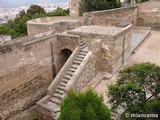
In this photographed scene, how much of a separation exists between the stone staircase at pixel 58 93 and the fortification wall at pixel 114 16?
4862 millimetres

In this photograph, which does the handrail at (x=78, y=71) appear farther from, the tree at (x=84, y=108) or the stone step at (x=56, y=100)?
the tree at (x=84, y=108)

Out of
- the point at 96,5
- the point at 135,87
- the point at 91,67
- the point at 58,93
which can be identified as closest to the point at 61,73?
the point at 58,93

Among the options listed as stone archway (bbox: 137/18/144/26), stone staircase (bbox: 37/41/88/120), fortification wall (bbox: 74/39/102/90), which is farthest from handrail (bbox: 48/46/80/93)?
stone archway (bbox: 137/18/144/26)

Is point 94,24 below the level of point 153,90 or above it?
above

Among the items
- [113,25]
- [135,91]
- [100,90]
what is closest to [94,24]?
[113,25]

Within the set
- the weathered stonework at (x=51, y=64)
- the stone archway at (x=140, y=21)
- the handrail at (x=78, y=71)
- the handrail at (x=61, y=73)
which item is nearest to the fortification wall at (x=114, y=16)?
the stone archway at (x=140, y=21)

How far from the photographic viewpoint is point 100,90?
42.8 ft

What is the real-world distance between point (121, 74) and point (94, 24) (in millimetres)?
9447

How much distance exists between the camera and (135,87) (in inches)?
364

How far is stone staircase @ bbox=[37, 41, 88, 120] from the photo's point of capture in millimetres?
11430

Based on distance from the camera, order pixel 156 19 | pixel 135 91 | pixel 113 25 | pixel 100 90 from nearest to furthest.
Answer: pixel 135 91, pixel 100 90, pixel 113 25, pixel 156 19

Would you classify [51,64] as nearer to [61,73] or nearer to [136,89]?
[61,73]

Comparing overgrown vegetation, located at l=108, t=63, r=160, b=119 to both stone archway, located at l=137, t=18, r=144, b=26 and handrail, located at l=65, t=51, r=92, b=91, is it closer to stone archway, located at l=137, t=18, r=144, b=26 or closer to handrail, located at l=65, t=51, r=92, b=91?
handrail, located at l=65, t=51, r=92, b=91

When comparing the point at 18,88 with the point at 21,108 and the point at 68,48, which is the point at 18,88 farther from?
the point at 68,48
